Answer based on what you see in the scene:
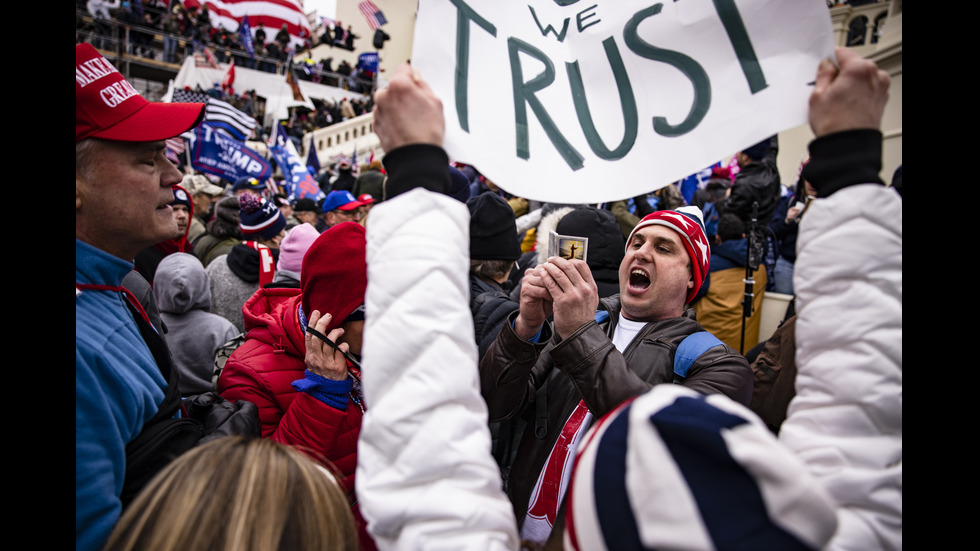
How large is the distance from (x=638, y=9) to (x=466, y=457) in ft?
4.02

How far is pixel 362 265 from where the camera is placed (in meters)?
1.98

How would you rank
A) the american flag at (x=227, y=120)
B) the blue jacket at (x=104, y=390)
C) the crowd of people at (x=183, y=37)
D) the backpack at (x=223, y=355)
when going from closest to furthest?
the blue jacket at (x=104, y=390), the backpack at (x=223, y=355), the american flag at (x=227, y=120), the crowd of people at (x=183, y=37)

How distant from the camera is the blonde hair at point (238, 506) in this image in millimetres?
946

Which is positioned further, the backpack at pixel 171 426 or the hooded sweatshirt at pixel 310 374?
the hooded sweatshirt at pixel 310 374

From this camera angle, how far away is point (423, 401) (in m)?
0.96

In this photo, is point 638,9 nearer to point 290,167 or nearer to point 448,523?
point 448,523

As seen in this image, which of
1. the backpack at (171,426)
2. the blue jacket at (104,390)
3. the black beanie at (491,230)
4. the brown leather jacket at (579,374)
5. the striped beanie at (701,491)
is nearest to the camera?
the striped beanie at (701,491)

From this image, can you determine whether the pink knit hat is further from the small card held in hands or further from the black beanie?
the small card held in hands

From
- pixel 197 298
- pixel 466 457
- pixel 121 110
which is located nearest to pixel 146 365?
pixel 121 110

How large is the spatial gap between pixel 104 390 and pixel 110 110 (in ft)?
2.40

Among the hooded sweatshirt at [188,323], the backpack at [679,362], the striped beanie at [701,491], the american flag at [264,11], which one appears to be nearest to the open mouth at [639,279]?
the backpack at [679,362]

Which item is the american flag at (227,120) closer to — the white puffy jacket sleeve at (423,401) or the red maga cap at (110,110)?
the red maga cap at (110,110)

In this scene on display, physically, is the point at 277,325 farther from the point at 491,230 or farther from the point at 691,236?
the point at 691,236

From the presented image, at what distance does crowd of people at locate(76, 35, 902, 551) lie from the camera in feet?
2.59
